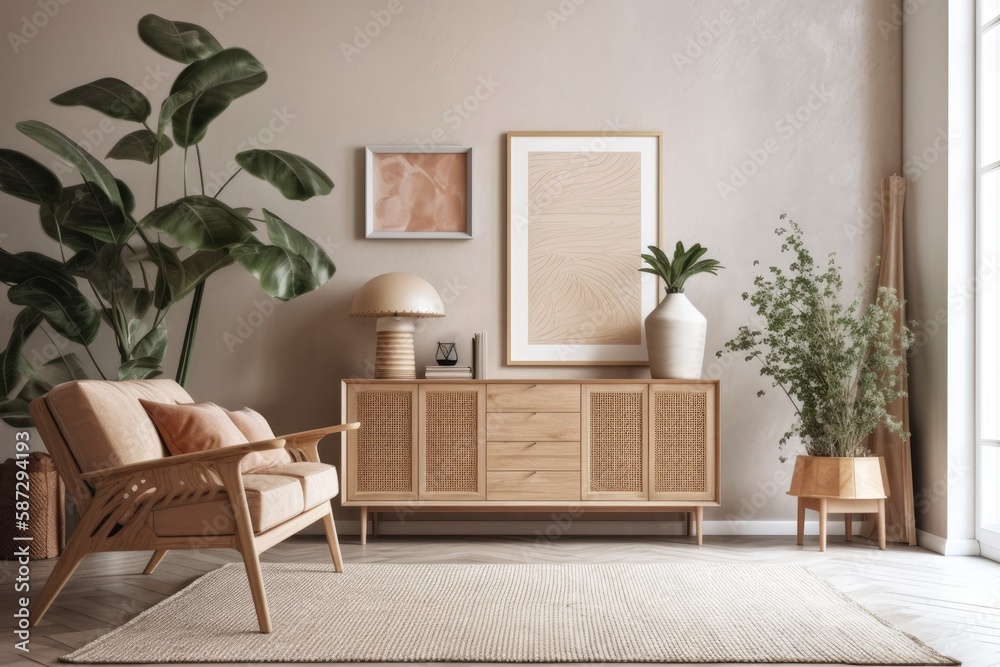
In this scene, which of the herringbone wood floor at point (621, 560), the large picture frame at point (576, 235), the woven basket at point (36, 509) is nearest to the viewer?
the herringbone wood floor at point (621, 560)

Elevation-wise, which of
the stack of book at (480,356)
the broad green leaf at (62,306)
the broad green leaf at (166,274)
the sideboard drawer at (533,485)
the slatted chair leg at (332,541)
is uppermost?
the broad green leaf at (166,274)

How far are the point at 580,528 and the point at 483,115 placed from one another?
2.46m

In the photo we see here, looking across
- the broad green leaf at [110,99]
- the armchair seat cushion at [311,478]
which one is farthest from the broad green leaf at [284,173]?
the armchair seat cushion at [311,478]

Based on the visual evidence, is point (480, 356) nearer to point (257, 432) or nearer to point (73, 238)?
point (257, 432)

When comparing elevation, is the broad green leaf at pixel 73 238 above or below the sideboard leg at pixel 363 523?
above

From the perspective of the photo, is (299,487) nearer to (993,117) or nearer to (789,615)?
(789,615)

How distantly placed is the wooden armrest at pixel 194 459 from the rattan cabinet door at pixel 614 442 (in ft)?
6.57

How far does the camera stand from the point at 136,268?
4.78 meters

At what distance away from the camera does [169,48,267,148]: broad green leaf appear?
3787 millimetres

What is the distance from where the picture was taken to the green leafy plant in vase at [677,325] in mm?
4402

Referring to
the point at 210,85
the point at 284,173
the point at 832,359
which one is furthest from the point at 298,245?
the point at 832,359

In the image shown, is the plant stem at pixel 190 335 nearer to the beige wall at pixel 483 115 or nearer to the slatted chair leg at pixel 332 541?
the beige wall at pixel 483 115

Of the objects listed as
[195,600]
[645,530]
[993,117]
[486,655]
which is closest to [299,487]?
[195,600]

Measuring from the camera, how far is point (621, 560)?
13.2ft
